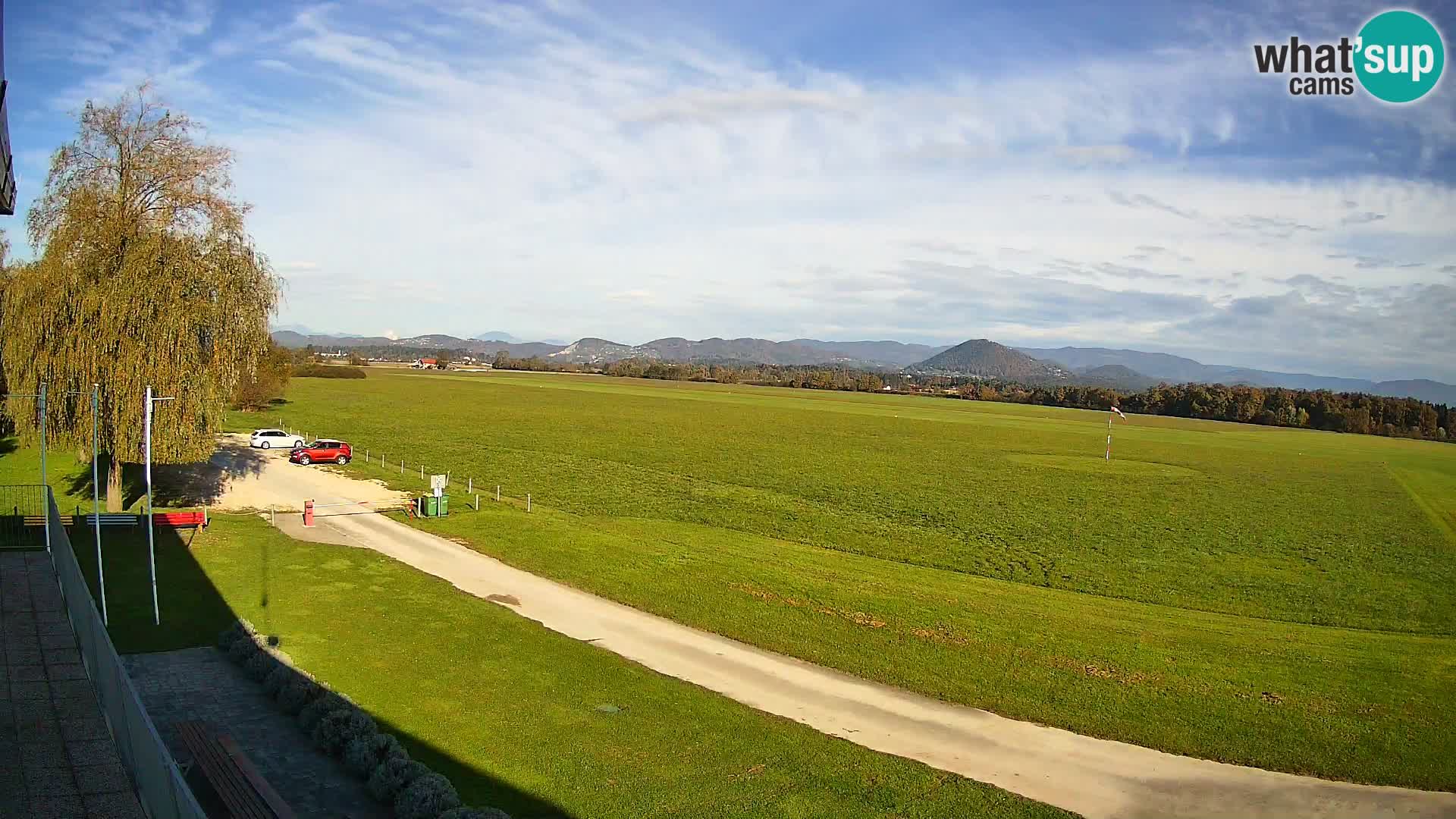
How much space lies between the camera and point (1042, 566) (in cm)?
2948

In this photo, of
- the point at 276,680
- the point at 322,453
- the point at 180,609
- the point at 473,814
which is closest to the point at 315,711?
the point at 276,680

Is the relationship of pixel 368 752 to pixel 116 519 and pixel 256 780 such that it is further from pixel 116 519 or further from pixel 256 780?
pixel 116 519

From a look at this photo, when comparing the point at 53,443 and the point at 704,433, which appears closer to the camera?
the point at 53,443

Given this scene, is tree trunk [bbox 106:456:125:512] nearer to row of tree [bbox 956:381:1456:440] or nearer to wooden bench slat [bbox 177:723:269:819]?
wooden bench slat [bbox 177:723:269:819]

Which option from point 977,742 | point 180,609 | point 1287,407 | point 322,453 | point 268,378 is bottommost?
point 977,742

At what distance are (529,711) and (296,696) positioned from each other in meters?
3.57

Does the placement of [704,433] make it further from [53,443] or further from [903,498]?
[53,443]

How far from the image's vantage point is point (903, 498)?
1699 inches

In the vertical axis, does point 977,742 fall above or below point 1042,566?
above

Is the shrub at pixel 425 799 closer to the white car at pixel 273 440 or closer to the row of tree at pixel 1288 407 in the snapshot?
the white car at pixel 273 440

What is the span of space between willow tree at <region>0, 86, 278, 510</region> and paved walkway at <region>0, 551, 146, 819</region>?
11.4m

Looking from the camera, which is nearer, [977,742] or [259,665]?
[977,742]

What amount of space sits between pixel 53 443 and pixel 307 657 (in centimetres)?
1522

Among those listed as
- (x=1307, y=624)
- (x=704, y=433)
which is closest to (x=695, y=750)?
(x=1307, y=624)
